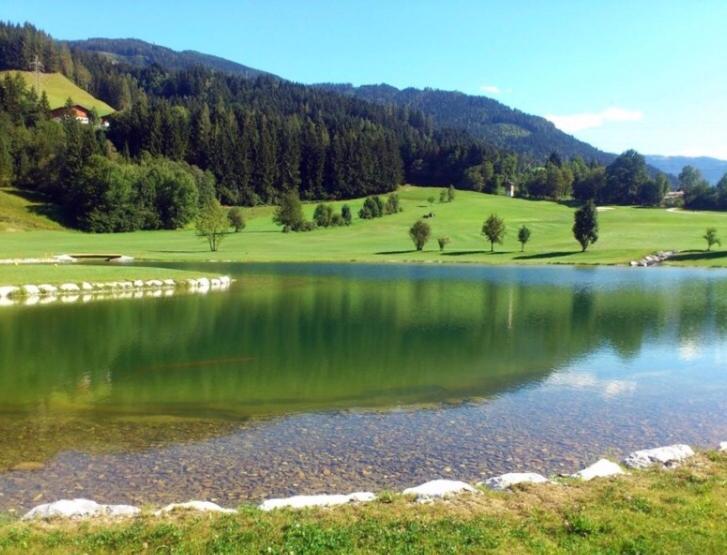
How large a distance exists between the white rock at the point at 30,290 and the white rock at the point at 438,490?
37.2 metres

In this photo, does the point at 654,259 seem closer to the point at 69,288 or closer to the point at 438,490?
the point at 69,288

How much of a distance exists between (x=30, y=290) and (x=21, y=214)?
262ft

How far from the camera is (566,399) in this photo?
18984mm

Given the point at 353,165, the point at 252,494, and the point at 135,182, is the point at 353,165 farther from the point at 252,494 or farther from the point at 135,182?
the point at 252,494

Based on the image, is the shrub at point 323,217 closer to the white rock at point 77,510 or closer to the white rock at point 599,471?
the white rock at point 599,471

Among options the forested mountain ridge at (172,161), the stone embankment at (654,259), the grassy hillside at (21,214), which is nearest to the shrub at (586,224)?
the stone embankment at (654,259)

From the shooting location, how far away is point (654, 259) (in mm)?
80312

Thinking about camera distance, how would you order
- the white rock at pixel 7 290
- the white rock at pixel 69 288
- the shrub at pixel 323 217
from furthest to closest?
1. the shrub at pixel 323 217
2. the white rock at pixel 69 288
3. the white rock at pixel 7 290

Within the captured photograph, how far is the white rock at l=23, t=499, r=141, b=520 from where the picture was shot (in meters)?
9.79

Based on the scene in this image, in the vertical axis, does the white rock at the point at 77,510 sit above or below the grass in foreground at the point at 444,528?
below

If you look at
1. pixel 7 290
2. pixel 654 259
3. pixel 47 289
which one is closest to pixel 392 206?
pixel 654 259

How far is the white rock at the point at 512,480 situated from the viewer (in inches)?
441

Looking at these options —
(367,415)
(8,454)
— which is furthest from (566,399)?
(8,454)

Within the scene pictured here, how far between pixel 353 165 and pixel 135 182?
7165cm
